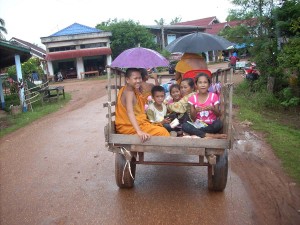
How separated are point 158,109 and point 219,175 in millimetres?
1298

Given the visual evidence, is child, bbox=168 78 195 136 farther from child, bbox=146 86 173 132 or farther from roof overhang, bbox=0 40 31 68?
roof overhang, bbox=0 40 31 68

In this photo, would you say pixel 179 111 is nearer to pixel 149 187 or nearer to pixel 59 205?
pixel 149 187

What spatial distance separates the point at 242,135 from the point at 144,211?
4.21 meters

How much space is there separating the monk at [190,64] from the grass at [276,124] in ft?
7.33

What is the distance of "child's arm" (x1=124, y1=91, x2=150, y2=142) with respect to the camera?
3743 mm

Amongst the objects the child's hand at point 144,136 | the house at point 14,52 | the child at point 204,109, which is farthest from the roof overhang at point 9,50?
the child's hand at point 144,136

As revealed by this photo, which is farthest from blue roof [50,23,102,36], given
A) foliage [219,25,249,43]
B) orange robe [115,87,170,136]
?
orange robe [115,87,170,136]

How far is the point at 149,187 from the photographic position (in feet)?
15.6

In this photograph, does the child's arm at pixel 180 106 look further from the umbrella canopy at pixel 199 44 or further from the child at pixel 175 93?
the umbrella canopy at pixel 199 44

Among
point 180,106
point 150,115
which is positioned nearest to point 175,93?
point 180,106

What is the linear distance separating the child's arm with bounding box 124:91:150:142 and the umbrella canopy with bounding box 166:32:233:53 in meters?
2.34

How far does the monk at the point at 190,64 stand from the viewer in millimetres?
6008

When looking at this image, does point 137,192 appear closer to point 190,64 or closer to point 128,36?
point 190,64

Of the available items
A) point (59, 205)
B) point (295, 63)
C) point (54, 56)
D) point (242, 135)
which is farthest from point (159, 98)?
point (54, 56)
